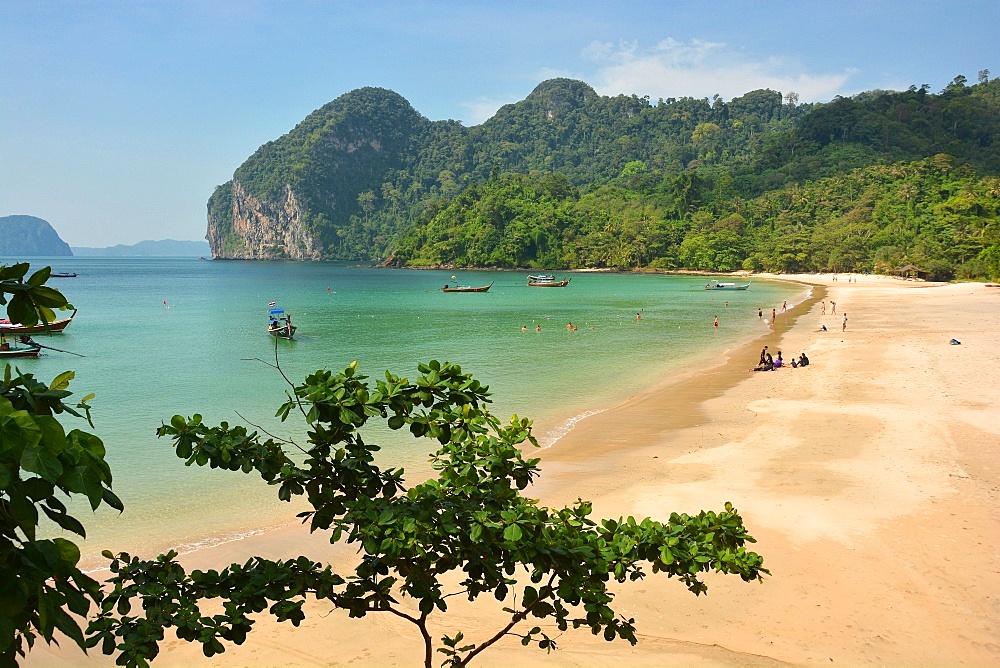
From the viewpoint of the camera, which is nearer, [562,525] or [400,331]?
[562,525]

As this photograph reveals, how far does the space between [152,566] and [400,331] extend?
4535 centimetres

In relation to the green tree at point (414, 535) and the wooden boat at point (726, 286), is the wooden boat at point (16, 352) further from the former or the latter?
the wooden boat at point (726, 286)

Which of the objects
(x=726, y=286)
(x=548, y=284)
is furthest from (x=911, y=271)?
(x=548, y=284)

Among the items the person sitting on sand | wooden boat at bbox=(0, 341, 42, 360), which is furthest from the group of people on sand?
wooden boat at bbox=(0, 341, 42, 360)

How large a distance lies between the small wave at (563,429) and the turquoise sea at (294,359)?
5.0 inches

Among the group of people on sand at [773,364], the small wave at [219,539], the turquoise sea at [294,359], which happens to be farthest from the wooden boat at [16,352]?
the group of people on sand at [773,364]

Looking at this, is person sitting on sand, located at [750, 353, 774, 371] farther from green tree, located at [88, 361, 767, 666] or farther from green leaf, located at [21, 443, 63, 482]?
green leaf, located at [21, 443, 63, 482]

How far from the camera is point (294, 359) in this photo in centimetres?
3638

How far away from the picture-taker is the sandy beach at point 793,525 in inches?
316

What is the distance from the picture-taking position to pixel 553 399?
24922 mm

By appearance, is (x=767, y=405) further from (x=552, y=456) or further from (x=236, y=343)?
(x=236, y=343)

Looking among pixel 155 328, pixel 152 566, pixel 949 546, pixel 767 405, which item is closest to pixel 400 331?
pixel 155 328

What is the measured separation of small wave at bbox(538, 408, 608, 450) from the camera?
18703 mm

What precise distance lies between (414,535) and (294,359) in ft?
114
